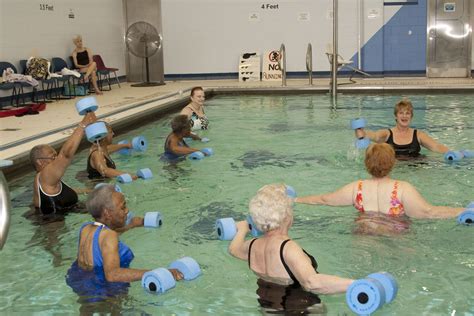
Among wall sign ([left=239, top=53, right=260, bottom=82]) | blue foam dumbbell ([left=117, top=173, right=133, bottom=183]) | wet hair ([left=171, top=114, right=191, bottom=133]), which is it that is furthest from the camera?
wall sign ([left=239, top=53, right=260, bottom=82])

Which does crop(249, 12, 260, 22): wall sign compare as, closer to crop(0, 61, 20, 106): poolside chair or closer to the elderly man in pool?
crop(0, 61, 20, 106): poolside chair

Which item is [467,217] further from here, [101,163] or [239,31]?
[239,31]

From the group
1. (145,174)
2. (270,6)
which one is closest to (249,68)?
(270,6)

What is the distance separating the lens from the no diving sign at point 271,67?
748 inches

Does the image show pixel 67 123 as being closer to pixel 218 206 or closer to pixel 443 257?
pixel 218 206

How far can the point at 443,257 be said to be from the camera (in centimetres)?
477

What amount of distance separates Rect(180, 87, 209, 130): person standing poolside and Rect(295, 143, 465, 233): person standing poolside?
5360 mm

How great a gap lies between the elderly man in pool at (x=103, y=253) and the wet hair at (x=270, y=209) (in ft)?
2.85

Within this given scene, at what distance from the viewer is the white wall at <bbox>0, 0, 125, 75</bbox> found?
13266mm

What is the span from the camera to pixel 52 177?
18.3 feet

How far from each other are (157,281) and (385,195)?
1.98 meters

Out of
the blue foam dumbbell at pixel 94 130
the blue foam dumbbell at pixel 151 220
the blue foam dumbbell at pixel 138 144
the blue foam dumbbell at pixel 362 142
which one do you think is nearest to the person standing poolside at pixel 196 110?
the blue foam dumbbell at pixel 138 144

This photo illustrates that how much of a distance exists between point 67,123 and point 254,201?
7.47m

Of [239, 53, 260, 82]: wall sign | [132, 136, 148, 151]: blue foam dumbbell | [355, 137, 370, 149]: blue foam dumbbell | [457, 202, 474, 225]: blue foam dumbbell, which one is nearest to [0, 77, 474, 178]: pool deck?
[239, 53, 260, 82]: wall sign
